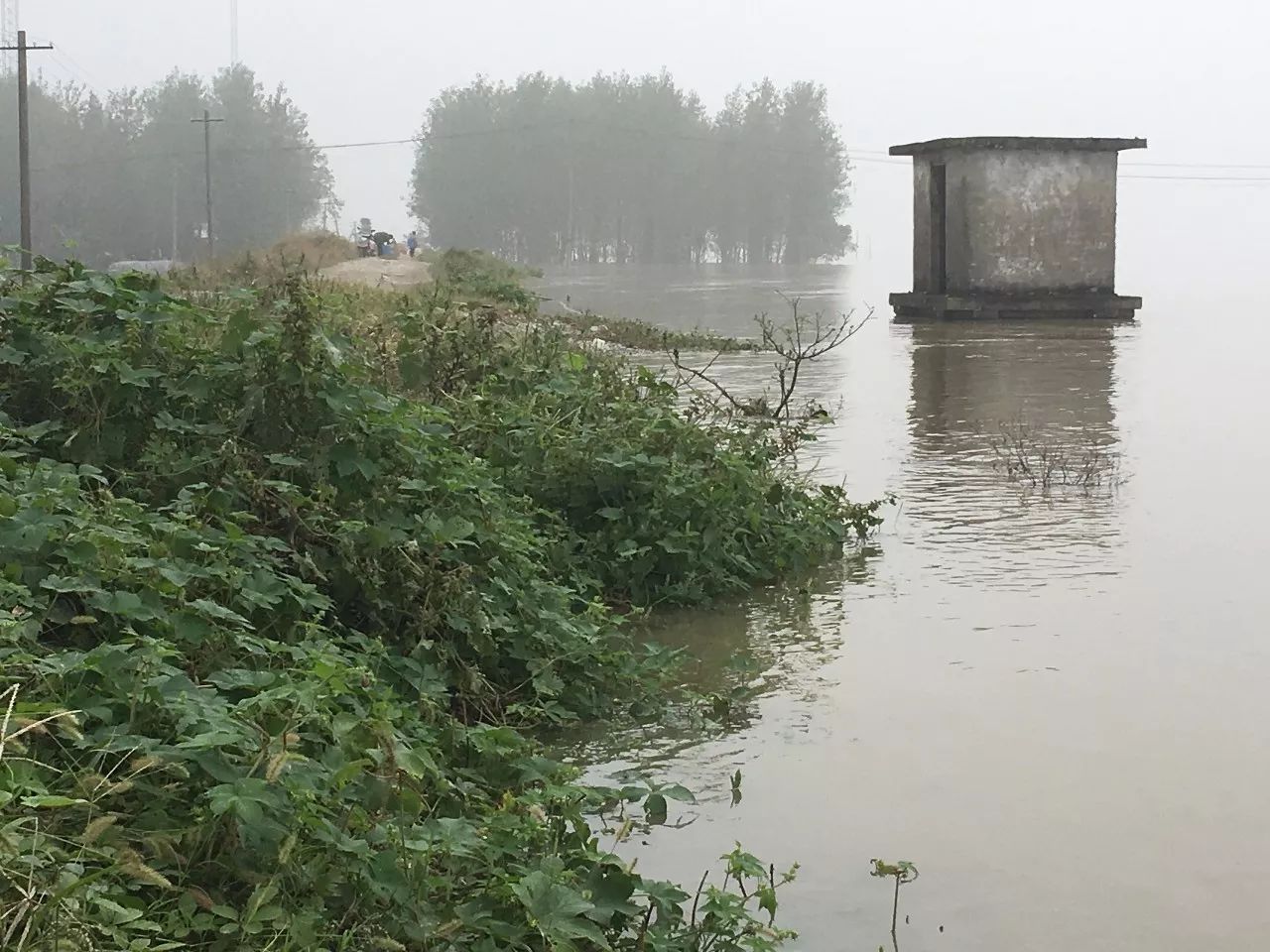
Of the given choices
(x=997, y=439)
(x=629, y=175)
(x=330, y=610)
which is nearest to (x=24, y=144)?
(x=997, y=439)

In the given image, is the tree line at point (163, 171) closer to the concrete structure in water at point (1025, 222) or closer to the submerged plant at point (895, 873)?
the concrete structure in water at point (1025, 222)

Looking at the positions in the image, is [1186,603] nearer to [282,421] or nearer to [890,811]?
[890,811]

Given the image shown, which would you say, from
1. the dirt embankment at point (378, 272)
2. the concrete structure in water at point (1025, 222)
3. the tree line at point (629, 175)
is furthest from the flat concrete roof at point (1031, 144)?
the tree line at point (629, 175)

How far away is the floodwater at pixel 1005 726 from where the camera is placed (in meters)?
3.92

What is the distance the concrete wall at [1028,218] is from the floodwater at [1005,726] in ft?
62.2

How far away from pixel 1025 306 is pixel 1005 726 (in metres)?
25.2

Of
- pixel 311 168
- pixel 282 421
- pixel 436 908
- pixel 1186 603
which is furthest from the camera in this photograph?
pixel 311 168

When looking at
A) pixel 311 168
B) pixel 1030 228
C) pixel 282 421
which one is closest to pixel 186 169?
pixel 311 168

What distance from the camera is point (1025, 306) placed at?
2942 cm

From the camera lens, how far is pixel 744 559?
712cm

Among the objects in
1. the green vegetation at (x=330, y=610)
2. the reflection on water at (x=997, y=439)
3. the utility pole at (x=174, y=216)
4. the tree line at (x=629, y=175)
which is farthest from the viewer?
the tree line at (x=629, y=175)

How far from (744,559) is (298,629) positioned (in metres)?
2.70

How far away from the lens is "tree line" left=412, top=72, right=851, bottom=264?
113188 millimetres

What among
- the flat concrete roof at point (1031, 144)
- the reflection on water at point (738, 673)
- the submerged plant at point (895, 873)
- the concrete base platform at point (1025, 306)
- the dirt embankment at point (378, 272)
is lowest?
the submerged plant at point (895, 873)
